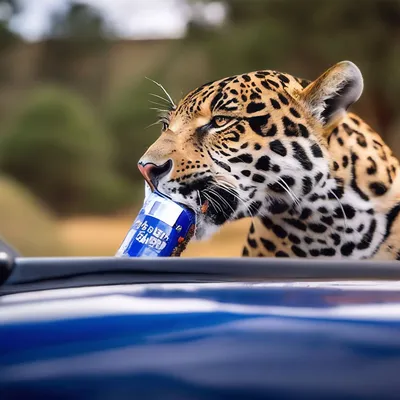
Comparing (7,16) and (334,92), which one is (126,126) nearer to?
(7,16)

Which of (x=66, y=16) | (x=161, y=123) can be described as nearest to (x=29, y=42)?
(x=66, y=16)

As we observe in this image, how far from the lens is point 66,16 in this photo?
247 inches

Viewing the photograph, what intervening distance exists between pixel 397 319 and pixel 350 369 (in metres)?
0.11

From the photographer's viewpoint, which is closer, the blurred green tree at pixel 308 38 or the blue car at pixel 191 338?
the blue car at pixel 191 338

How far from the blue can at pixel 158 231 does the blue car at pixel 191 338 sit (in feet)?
0.89

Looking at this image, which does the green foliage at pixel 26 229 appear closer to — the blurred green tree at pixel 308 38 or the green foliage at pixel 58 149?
the green foliage at pixel 58 149

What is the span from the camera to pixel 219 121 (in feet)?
5.87

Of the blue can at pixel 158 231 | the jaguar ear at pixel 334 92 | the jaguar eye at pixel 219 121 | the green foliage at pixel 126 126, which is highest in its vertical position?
the jaguar ear at pixel 334 92

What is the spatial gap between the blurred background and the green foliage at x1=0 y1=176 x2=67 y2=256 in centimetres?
2

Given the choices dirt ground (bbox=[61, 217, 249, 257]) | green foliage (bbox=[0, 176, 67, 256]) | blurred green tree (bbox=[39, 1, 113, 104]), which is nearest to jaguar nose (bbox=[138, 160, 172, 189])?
dirt ground (bbox=[61, 217, 249, 257])

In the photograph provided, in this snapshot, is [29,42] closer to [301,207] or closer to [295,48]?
[295,48]

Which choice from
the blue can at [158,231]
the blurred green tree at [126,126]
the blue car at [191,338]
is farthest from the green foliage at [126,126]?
the blue car at [191,338]

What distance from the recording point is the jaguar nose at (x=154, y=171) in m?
1.67

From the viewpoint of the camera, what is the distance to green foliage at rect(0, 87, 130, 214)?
7906 mm
